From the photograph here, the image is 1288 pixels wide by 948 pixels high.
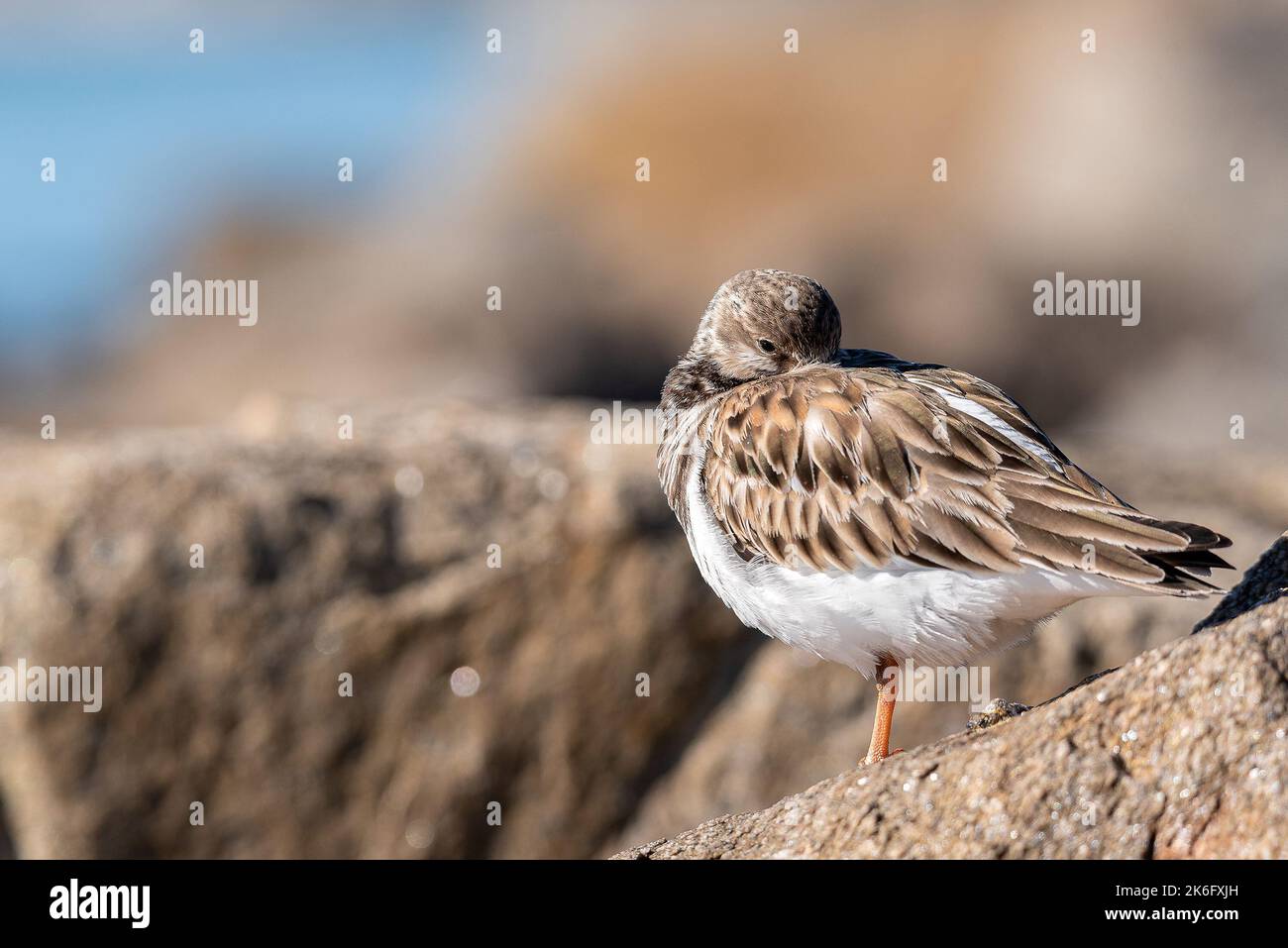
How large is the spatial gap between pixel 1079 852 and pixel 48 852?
730 cm

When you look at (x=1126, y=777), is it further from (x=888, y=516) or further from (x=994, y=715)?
(x=888, y=516)

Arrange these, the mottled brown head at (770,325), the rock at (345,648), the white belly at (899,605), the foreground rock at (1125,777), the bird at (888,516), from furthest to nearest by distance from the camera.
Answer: the rock at (345,648) → the mottled brown head at (770,325) → the white belly at (899,605) → the bird at (888,516) → the foreground rock at (1125,777)

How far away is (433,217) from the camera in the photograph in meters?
34.6

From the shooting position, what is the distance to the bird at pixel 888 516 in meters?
6.04

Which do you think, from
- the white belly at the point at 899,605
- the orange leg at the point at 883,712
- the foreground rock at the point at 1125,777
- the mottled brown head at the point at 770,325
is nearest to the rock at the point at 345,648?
the mottled brown head at the point at 770,325

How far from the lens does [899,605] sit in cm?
646

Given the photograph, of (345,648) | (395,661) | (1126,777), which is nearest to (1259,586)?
(1126,777)

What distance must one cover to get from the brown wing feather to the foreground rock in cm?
44

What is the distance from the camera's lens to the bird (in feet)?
19.8

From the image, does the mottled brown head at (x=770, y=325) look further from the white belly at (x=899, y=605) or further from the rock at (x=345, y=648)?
the rock at (x=345, y=648)
